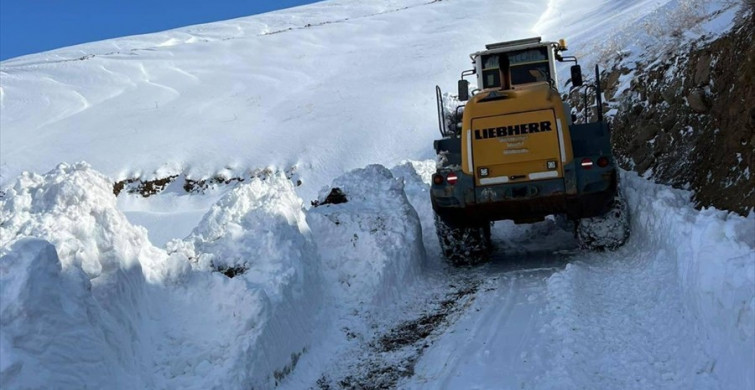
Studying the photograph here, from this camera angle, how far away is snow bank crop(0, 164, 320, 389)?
431 cm

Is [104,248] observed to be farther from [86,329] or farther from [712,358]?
[712,358]

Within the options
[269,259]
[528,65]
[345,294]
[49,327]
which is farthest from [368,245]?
[528,65]

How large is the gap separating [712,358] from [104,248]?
14.7 feet

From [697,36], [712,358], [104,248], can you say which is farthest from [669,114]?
[104,248]

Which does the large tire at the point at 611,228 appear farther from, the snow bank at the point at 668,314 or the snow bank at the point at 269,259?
the snow bank at the point at 269,259

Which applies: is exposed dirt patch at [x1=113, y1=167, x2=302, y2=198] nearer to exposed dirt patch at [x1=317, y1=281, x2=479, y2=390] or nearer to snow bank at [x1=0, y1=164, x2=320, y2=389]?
exposed dirt patch at [x1=317, y1=281, x2=479, y2=390]

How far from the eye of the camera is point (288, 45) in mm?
38125

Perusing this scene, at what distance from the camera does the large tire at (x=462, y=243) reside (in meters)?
9.48

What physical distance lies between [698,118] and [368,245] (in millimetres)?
5559

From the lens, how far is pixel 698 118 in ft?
34.1

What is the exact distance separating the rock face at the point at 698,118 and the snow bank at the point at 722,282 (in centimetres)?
114

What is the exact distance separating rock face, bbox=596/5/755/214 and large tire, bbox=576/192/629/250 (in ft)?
2.96

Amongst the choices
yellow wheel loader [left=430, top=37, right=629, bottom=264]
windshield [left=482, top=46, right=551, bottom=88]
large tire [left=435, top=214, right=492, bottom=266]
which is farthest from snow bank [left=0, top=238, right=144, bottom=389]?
windshield [left=482, top=46, right=551, bottom=88]

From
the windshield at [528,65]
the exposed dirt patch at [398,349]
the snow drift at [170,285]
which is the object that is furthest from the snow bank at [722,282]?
the windshield at [528,65]
